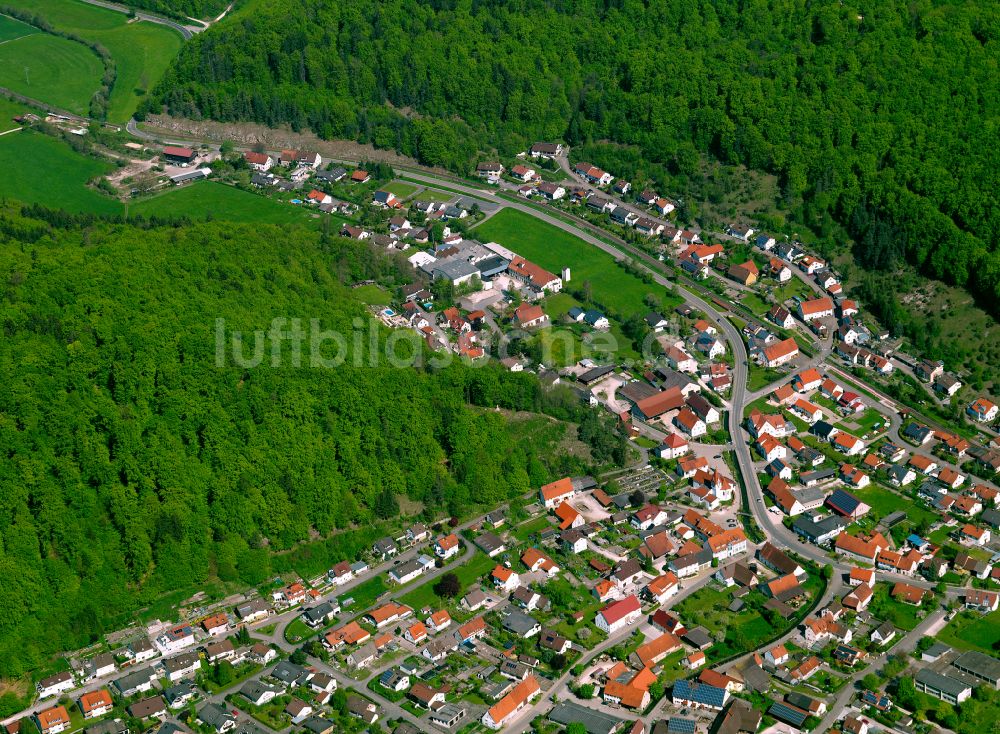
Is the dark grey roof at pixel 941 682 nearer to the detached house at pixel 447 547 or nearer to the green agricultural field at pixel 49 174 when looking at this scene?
the detached house at pixel 447 547

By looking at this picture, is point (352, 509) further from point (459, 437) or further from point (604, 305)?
point (604, 305)

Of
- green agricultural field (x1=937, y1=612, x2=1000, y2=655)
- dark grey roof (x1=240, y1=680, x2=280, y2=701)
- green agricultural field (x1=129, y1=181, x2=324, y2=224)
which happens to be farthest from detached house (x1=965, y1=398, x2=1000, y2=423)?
green agricultural field (x1=129, y1=181, x2=324, y2=224)

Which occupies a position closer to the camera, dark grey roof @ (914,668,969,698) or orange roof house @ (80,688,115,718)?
dark grey roof @ (914,668,969,698)

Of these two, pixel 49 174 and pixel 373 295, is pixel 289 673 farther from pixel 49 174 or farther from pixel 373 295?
pixel 49 174

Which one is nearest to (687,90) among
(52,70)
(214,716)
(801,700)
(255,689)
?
(52,70)

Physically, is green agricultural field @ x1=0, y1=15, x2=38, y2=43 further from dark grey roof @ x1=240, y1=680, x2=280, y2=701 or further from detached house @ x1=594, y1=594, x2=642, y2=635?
detached house @ x1=594, y1=594, x2=642, y2=635

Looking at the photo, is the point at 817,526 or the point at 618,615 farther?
the point at 817,526

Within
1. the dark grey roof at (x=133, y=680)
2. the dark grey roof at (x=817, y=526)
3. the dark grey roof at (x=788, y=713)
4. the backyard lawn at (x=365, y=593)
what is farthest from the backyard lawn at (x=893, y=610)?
the dark grey roof at (x=133, y=680)
